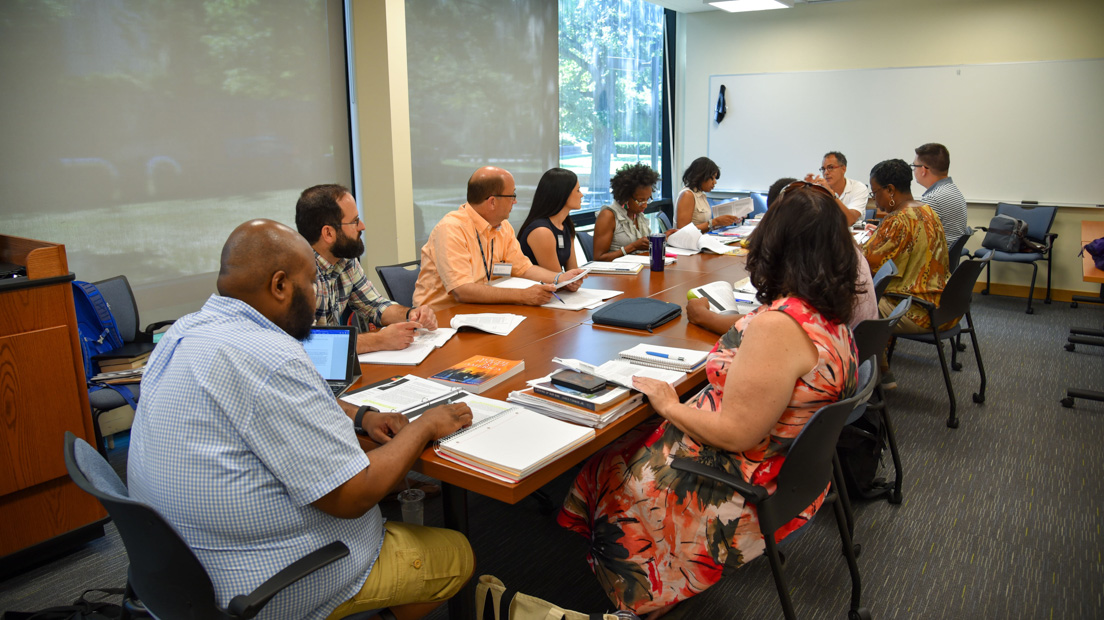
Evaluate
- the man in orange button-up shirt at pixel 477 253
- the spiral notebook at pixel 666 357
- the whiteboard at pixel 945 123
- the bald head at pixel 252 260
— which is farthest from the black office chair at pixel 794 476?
the whiteboard at pixel 945 123

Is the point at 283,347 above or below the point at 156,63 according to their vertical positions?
below

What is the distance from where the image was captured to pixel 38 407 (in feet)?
7.93

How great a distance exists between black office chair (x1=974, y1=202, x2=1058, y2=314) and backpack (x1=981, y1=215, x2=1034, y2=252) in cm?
6

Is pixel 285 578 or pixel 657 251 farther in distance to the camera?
pixel 657 251

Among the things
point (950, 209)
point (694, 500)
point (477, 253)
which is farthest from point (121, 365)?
point (950, 209)

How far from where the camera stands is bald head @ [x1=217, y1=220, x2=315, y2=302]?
4.54 feet

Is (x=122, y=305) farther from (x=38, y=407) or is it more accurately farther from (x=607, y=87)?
(x=607, y=87)

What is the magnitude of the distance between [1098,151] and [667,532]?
6776 mm

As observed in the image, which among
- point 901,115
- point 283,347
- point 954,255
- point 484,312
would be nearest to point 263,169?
point 484,312

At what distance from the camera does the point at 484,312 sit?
2.97 m

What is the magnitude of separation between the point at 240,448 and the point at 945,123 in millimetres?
7447

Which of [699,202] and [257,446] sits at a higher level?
[699,202]

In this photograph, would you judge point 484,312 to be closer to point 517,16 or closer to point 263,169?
point 263,169

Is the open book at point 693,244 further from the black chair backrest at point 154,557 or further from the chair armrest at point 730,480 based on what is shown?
the black chair backrest at point 154,557
